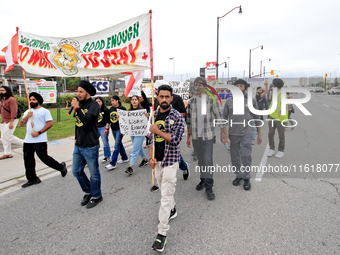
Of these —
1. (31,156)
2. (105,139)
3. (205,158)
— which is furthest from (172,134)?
(105,139)

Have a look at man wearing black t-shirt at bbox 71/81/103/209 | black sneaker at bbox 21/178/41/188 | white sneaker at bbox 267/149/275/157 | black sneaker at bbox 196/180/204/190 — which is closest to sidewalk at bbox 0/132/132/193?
black sneaker at bbox 21/178/41/188

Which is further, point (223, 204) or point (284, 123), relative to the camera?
point (284, 123)

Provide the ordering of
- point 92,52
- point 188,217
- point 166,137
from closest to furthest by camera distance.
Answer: point 166,137 < point 188,217 < point 92,52

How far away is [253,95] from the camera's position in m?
Result: 4.22

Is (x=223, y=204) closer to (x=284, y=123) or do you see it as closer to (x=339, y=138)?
(x=284, y=123)

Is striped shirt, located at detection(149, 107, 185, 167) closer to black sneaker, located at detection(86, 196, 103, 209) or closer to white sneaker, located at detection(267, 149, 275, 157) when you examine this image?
black sneaker, located at detection(86, 196, 103, 209)

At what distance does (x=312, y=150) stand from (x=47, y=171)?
20.7 ft

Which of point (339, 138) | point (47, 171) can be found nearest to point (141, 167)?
point (47, 171)

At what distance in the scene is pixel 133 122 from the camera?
17.0 ft

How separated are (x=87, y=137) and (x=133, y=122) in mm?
1849

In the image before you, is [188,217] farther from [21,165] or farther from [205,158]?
[21,165]

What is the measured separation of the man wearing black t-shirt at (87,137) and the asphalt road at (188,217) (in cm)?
30

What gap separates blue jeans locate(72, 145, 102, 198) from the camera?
3439mm

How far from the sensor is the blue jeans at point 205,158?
3727mm
